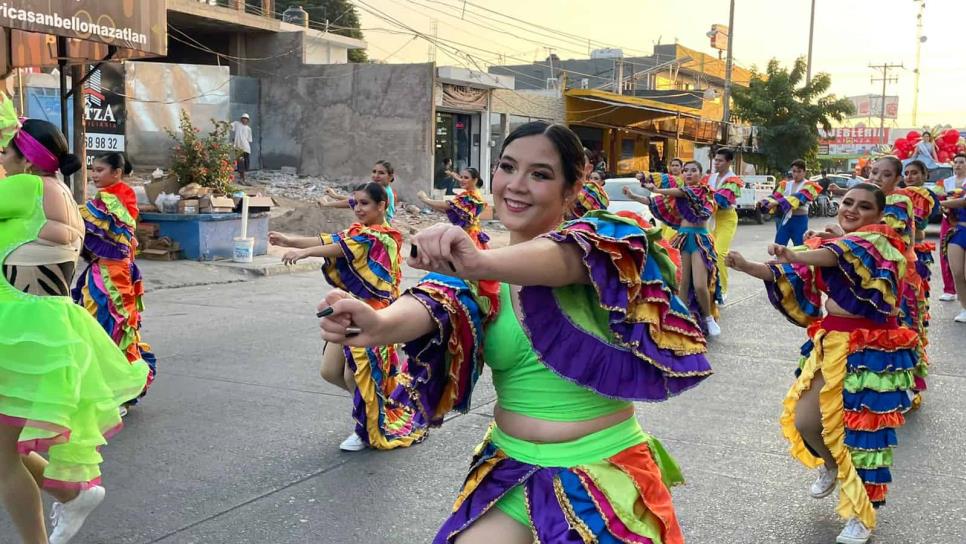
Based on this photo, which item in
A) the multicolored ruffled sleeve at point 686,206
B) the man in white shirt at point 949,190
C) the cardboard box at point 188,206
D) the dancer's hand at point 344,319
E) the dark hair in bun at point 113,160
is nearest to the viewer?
the dancer's hand at point 344,319

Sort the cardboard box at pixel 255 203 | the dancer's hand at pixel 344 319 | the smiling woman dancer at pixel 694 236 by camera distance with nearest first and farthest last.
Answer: the dancer's hand at pixel 344 319 < the smiling woman dancer at pixel 694 236 < the cardboard box at pixel 255 203

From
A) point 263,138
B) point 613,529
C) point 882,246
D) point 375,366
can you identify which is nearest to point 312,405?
point 375,366

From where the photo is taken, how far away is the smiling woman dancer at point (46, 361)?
368cm

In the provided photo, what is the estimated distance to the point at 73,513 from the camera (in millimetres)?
3881

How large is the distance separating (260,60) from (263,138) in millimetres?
2303

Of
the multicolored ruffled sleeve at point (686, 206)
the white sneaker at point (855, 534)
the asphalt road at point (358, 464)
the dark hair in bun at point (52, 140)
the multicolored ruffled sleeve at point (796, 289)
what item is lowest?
the asphalt road at point (358, 464)

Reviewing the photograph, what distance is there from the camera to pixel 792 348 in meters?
8.99

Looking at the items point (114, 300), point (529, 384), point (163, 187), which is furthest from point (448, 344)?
point (163, 187)

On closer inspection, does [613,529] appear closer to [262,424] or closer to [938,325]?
[262,424]

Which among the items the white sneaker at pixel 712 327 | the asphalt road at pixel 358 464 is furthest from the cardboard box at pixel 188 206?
the white sneaker at pixel 712 327

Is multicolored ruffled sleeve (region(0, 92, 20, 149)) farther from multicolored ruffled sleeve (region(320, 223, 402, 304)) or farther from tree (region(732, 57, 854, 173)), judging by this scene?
tree (region(732, 57, 854, 173))

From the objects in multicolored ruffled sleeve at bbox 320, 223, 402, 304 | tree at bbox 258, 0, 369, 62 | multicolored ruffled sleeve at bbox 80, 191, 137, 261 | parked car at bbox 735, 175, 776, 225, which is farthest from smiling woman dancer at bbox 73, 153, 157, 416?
tree at bbox 258, 0, 369, 62

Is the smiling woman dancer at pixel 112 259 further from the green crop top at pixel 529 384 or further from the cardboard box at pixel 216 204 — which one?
the cardboard box at pixel 216 204

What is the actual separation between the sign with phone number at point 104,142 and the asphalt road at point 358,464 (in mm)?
13366
